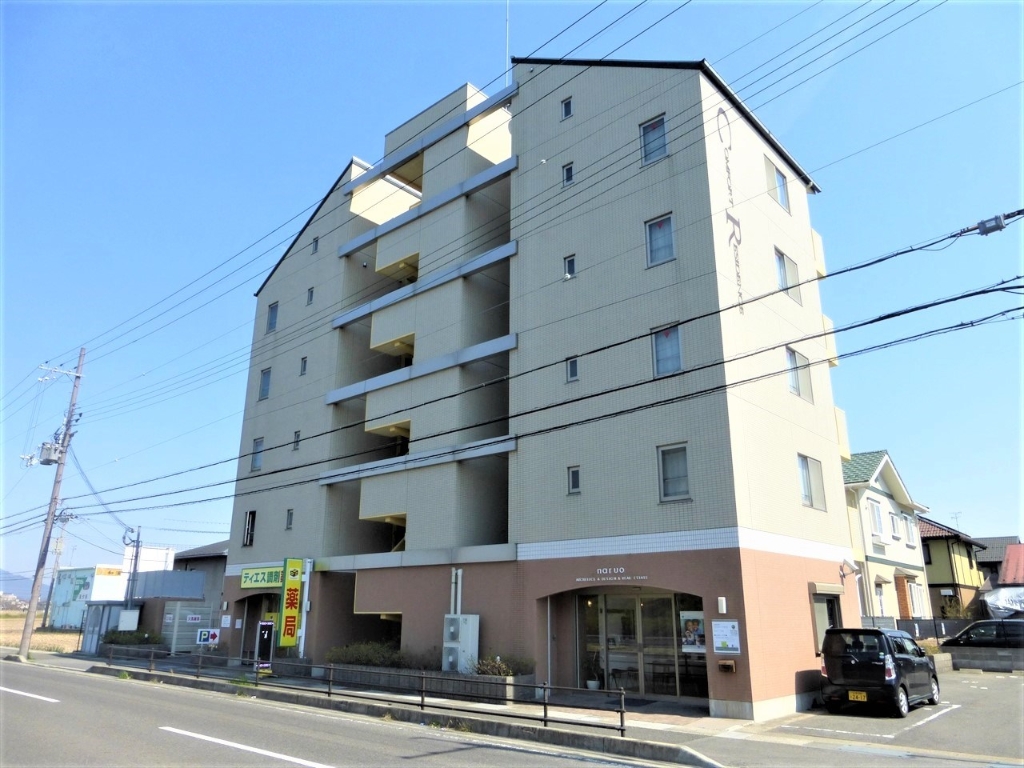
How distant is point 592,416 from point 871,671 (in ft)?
28.8

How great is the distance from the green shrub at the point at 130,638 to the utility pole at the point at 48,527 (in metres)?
3.31

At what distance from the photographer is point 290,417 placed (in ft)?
99.1

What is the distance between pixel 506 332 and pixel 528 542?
839cm

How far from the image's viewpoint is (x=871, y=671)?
15.1 metres

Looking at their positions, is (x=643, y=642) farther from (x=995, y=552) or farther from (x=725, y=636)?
(x=995, y=552)

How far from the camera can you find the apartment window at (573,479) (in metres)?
19.3

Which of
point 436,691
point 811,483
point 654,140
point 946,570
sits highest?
point 654,140

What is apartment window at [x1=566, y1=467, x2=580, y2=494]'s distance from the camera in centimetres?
1930

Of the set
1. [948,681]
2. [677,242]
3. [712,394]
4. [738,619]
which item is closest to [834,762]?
[738,619]

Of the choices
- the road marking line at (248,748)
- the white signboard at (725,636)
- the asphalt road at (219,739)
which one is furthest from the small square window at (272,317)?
the white signboard at (725,636)

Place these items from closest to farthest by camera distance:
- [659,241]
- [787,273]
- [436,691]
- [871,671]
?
[871,671], [436,691], [659,241], [787,273]

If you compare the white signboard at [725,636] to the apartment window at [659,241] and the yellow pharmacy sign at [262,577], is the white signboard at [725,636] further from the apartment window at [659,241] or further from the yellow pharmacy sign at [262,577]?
the yellow pharmacy sign at [262,577]

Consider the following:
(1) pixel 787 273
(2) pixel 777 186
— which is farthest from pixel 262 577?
(2) pixel 777 186

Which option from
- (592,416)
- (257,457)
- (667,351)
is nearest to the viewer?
(667,351)
